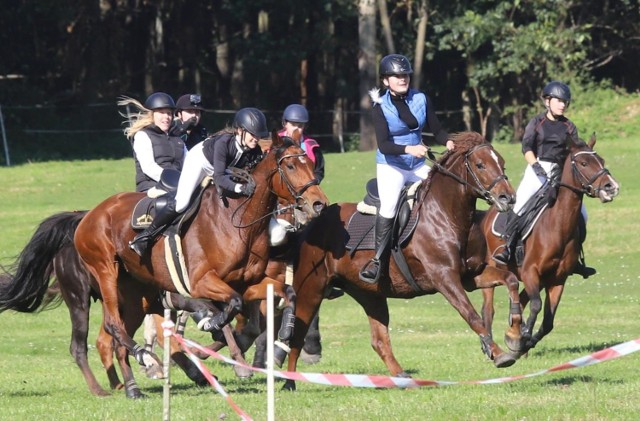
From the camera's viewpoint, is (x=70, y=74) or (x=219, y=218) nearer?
(x=219, y=218)

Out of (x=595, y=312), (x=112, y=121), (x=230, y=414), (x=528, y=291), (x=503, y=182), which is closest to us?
(x=230, y=414)

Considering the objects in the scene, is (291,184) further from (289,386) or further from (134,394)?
(134,394)

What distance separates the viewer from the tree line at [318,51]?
4547 centimetres

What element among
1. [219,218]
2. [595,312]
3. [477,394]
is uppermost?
[219,218]

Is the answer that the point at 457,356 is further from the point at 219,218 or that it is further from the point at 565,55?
the point at 565,55

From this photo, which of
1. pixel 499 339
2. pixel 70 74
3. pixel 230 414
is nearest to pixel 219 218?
pixel 230 414

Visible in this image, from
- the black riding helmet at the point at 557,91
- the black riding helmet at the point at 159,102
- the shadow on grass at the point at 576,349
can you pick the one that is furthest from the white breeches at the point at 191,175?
the shadow on grass at the point at 576,349

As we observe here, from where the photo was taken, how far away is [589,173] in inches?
592

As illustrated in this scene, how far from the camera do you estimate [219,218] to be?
12.6 m

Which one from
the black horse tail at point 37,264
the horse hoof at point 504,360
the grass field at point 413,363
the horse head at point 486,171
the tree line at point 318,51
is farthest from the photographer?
the tree line at point 318,51

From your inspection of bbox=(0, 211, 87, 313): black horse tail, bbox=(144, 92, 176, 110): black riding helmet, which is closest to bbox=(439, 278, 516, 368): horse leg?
bbox=(144, 92, 176, 110): black riding helmet

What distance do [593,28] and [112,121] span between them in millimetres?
17737

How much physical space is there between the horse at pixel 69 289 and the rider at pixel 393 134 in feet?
7.88

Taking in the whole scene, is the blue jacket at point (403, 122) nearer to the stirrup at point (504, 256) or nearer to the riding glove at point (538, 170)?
the riding glove at point (538, 170)
